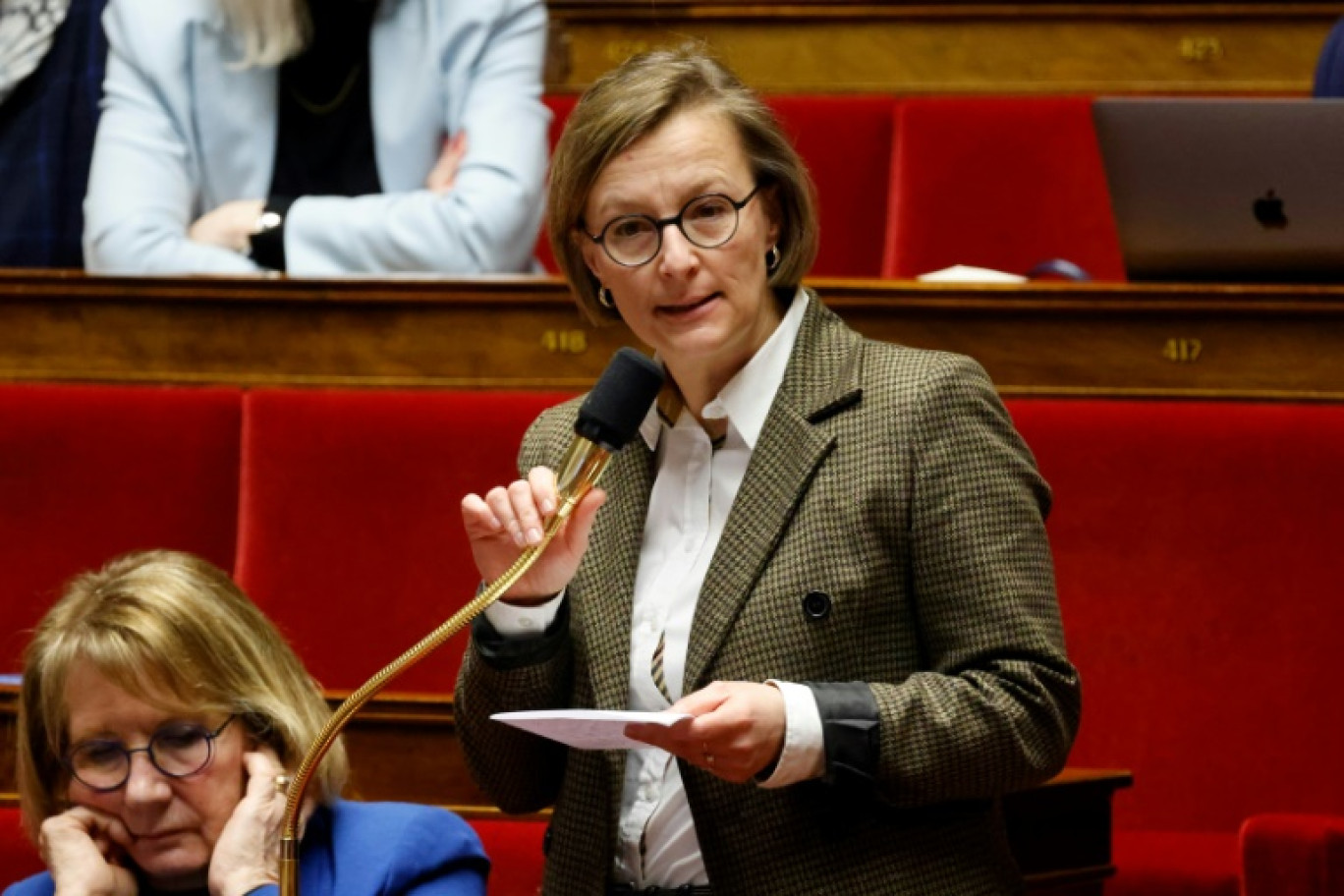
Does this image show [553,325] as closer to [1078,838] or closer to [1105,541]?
[1105,541]

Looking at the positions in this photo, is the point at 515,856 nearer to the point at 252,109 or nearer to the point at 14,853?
the point at 14,853

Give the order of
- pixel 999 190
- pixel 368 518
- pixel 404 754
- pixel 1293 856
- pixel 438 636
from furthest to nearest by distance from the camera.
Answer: pixel 999 190
pixel 368 518
pixel 404 754
pixel 1293 856
pixel 438 636

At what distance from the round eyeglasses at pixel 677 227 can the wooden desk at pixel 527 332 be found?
1.16ft

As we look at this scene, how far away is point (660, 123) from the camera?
2.10ft

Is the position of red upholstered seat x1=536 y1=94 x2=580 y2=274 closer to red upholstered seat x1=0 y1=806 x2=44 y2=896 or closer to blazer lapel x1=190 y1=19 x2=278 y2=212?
blazer lapel x1=190 y1=19 x2=278 y2=212

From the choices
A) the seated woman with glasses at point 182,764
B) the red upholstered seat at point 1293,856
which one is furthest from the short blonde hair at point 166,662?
the red upholstered seat at point 1293,856

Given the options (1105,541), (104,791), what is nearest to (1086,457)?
(1105,541)

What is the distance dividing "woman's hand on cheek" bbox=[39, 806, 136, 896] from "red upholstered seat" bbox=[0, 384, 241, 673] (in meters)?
0.32

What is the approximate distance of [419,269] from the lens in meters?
1.15

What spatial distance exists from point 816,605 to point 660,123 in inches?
6.2

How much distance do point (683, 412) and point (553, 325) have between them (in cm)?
36

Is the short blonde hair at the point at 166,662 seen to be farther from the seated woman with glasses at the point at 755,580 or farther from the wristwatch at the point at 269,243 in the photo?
the wristwatch at the point at 269,243

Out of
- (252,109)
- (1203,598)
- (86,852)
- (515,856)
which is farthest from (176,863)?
(252,109)

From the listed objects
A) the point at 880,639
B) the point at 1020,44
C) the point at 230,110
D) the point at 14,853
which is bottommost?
the point at 14,853
